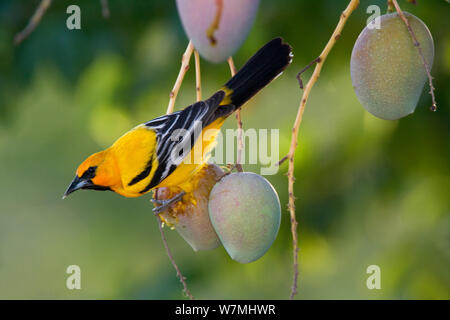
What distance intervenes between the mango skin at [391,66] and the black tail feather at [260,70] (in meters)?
0.24

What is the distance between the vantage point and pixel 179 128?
121 centimetres

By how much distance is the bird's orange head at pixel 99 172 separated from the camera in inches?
50.6

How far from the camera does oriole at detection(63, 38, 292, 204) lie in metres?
1.16

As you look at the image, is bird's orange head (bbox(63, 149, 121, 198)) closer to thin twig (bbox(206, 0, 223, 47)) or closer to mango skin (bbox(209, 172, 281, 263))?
mango skin (bbox(209, 172, 281, 263))

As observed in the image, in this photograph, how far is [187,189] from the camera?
111cm

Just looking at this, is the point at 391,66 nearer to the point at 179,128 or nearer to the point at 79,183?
the point at 179,128

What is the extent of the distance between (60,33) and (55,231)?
13.3 ft

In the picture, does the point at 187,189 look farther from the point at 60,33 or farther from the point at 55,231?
the point at 55,231

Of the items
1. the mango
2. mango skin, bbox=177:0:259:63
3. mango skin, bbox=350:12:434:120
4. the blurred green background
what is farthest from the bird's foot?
the blurred green background

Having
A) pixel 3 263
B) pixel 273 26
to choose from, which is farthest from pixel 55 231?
pixel 273 26

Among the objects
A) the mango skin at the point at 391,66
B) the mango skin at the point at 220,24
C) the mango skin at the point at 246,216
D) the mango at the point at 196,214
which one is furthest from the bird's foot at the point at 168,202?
the mango skin at the point at 220,24

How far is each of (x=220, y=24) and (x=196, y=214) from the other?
1.72 ft

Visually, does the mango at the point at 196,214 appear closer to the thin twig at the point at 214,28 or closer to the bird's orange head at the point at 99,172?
the bird's orange head at the point at 99,172

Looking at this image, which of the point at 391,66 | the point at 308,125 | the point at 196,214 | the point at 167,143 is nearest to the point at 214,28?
the point at 391,66
